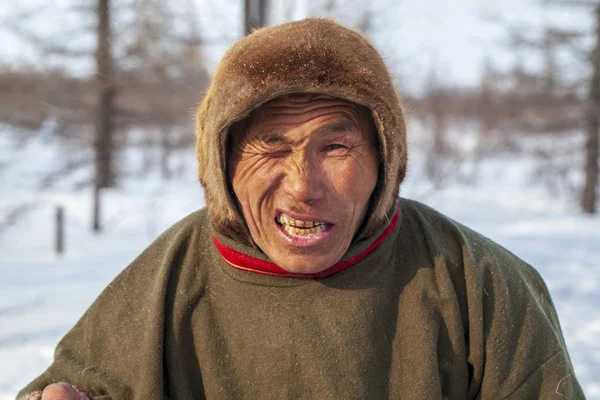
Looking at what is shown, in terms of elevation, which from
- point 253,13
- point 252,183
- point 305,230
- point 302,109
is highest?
point 253,13

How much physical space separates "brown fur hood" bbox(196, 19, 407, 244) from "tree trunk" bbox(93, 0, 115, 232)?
10964 mm

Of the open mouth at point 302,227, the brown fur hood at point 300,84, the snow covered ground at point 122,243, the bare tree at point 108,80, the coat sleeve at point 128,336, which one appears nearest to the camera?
the brown fur hood at point 300,84

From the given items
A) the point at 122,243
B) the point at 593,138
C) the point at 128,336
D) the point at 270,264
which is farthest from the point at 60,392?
the point at 593,138

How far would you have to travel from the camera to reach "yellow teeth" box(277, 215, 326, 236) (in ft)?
5.57

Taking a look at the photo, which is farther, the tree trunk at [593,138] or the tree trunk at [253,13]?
the tree trunk at [593,138]

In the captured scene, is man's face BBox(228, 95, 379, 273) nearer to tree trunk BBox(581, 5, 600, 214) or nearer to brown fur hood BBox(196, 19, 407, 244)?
brown fur hood BBox(196, 19, 407, 244)

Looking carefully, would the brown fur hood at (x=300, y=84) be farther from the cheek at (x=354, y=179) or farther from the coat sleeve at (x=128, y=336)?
the coat sleeve at (x=128, y=336)

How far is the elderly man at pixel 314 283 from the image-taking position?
1.66 m

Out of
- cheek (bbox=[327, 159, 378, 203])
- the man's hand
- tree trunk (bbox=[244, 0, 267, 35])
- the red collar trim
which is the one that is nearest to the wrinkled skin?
the man's hand

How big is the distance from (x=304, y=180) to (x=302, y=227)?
156 millimetres

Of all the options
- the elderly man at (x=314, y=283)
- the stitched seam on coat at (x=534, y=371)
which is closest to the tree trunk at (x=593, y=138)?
the elderly man at (x=314, y=283)

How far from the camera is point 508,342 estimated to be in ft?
5.77

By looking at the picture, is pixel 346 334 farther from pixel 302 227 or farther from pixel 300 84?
pixel 300 84

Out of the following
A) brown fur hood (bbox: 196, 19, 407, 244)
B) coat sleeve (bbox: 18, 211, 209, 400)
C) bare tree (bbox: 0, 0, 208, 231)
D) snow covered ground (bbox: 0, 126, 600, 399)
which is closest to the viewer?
brown fur hood (bbox: 196, 19, 407, 244)
